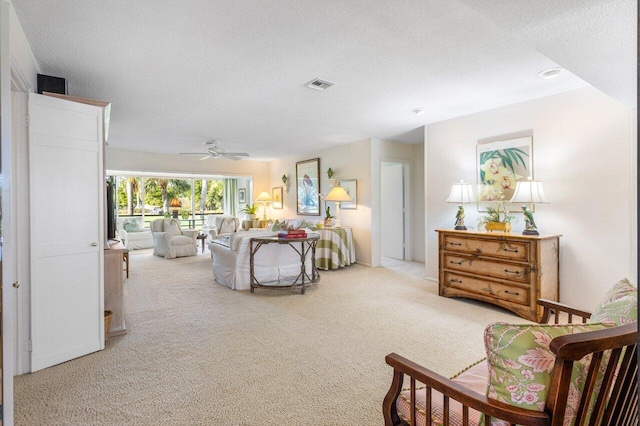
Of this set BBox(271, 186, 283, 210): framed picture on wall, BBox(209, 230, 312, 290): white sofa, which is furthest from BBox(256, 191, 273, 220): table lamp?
BBox(209, 230, 312, 290): white sofa

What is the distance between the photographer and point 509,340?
2.98ft

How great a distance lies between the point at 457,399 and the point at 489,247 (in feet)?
9.61

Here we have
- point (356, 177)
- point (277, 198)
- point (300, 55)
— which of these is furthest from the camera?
point (277, 198)

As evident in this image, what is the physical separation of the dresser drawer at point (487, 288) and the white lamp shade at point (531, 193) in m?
0.91

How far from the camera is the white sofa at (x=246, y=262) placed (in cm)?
443

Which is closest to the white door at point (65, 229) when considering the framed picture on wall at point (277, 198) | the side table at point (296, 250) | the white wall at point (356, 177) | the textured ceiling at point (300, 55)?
the textured ceiling at point (300, 55)

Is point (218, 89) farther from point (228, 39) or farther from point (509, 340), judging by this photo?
point (509, 340)

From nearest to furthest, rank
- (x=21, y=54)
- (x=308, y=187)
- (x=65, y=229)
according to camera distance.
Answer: (x=21, y=54)
(x=65, y=229)
(x=308, y=187)

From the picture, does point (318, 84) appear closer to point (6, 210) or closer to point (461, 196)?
point (461, 196)

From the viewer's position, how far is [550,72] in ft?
9.52

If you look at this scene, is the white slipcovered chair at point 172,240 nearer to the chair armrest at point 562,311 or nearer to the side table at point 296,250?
the side table at point 296,250

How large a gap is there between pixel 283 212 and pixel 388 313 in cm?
525

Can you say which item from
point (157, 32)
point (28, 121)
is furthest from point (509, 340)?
point (28, 121)

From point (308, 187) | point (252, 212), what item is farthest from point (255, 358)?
point (252, 212)
